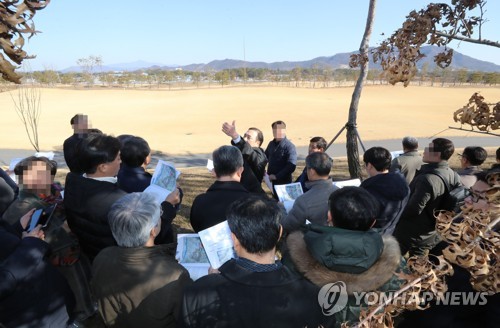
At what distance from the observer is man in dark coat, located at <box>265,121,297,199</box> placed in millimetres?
5805

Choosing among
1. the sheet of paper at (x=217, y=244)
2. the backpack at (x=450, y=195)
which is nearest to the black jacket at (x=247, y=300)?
the sheet of paper at (x=217, y=244)

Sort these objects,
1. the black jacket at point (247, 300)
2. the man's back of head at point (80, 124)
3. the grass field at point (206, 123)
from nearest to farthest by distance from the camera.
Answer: the black jacket at point (247, 300), the man's back of head at point (80, 124), the grass field at point (206, 123)

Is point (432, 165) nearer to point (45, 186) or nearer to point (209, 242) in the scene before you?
point (209, 242)

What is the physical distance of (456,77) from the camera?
3236 inches

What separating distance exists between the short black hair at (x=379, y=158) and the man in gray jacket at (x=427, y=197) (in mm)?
646

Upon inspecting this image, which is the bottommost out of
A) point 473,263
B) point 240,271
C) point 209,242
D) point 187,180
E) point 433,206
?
point 187,180

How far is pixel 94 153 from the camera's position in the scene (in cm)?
293

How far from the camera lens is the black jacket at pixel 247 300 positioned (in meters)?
1.65

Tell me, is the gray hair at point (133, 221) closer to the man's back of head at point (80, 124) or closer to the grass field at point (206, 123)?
the man's back of head at point (80, 124)

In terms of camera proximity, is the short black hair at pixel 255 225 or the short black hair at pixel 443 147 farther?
the short black hair at pixel 443 147

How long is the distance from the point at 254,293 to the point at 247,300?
0.14ft

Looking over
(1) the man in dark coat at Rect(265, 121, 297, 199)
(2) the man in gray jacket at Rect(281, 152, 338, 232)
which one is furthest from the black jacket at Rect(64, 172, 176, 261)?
(1) the man in dark coat at Rect(265, 121, 297, 199)

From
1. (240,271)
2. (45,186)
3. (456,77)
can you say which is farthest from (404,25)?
(456,77)

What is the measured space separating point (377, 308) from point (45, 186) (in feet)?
9.34
